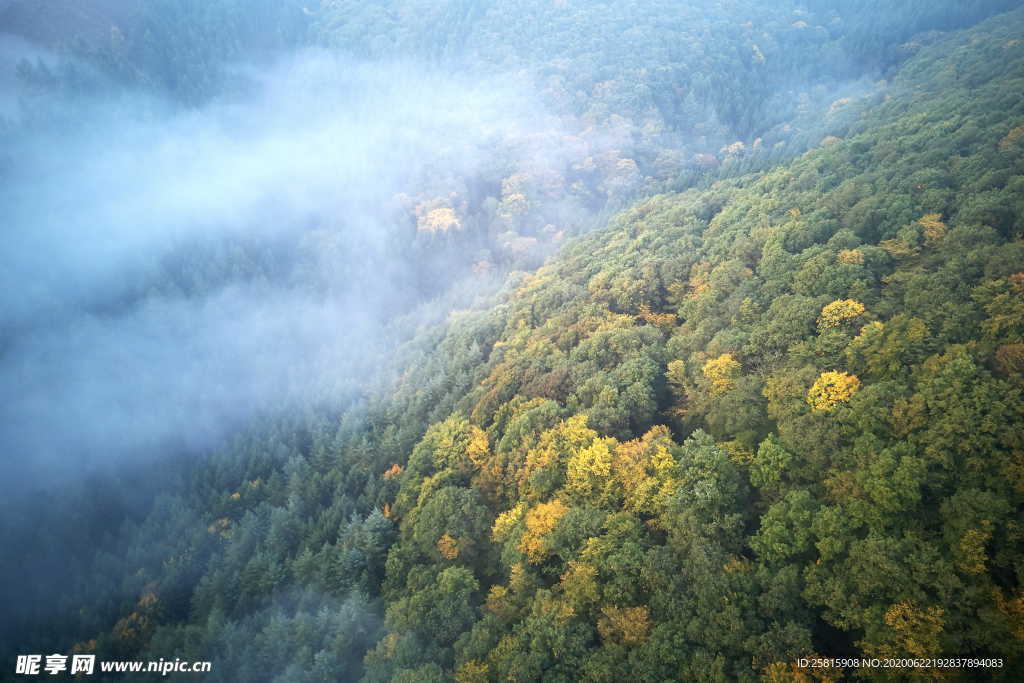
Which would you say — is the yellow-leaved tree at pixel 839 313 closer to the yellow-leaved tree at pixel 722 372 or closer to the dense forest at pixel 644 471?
the dense forest at pixel 644 471

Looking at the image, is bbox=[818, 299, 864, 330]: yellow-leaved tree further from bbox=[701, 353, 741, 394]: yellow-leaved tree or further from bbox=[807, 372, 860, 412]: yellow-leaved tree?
bbox=[701, 353, 741, 394]: yellow-leaved tree

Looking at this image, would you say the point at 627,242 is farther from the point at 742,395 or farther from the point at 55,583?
the point at 55,583

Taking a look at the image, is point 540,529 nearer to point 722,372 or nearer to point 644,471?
point 644,471

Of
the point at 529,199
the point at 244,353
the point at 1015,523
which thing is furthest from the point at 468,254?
the point at 1015,523

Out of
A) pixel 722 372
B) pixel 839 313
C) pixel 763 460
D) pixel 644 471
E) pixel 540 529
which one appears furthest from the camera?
pixel 722 372

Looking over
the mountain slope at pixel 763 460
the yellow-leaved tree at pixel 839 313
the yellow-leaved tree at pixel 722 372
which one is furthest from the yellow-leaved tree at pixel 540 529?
the yellow-leaved tree at pixel 839 313

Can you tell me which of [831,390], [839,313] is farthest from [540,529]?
[839,313]

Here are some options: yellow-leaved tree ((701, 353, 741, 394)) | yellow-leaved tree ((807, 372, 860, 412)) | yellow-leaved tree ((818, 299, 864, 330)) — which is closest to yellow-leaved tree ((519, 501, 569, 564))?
yellow-leaved tree ((701, 353, 741, 394))

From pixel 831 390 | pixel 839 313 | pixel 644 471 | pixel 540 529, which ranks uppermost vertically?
pixel 839 313

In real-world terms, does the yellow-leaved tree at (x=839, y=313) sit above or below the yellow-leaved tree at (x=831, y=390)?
above

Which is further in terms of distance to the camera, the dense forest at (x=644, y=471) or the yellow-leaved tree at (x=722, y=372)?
the yellow-leaved tree at (x=722, y=372)

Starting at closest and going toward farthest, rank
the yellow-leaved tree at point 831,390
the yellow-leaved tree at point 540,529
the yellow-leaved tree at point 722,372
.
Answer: the yellow-leaved tree at point 831,390
the yellow-leaved tree at point 540,529
the yellow-leaved tree at point 722,372
